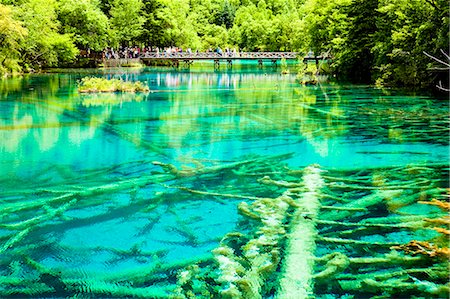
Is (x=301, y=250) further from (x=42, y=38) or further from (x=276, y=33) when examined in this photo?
(x=276, y=33)

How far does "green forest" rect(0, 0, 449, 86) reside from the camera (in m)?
25.3

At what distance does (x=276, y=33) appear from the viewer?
2995 inches

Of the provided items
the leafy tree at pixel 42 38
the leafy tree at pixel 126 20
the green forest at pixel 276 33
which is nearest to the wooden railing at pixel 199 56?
the green forest at pixel 276 33

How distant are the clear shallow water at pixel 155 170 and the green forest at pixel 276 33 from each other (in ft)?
20.9

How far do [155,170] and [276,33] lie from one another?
69.7 meters

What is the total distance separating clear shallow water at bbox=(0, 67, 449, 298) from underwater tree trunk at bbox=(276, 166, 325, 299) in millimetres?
147

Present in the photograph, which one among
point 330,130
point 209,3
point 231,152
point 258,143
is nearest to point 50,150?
point 231,152

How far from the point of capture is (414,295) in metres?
4.61

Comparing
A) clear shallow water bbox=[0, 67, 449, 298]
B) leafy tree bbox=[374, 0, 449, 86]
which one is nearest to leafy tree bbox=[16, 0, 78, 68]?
clear shallow water bbox=[0, 67, 449, 298]

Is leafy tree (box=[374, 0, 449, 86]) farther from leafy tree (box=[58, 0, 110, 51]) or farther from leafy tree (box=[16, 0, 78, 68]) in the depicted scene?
leafy tree (box=[58, 0, 110, 51])

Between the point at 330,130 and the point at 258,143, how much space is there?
299 cm

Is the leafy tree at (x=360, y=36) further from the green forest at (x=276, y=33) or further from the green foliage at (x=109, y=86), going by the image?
the green foliage at (x=109, y=86)

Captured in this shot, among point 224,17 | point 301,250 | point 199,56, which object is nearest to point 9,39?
point 199,56

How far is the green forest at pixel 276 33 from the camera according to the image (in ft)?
83.1
